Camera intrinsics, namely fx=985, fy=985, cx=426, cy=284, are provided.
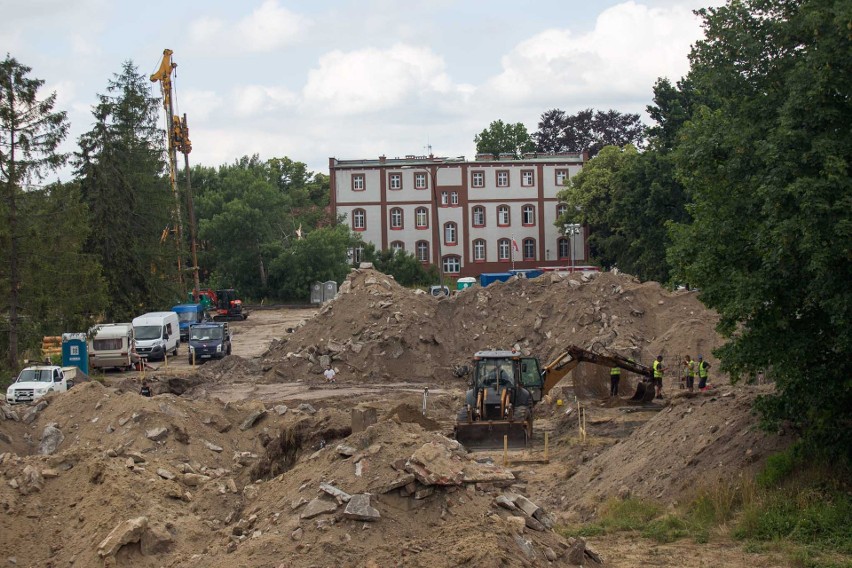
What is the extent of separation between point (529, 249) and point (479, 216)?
4.85 m

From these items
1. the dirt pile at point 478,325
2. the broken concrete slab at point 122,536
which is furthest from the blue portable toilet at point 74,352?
the broken concrete slab at point 122,536

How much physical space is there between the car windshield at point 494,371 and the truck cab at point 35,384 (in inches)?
531

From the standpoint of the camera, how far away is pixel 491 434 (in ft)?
73.9

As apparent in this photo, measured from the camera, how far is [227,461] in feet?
68.0

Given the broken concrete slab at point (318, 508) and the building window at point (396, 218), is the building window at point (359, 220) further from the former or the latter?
the broken concrete slab at point (318, 508)

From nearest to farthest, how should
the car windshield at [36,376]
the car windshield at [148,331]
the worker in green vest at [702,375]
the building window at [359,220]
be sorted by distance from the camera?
the worker in green vest at [702,375]
the car windshield at [36,376]
the car windshield at [148,331]
the building window at [359,220]

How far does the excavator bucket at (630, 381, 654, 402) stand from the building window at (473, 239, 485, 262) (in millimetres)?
50955

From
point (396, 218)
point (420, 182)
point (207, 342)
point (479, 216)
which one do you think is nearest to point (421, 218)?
point (396, 218)

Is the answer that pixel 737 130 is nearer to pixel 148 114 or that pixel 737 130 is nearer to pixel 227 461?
pixel 227 461

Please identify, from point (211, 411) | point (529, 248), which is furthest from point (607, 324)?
point (529, 248)

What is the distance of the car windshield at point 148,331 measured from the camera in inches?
1769

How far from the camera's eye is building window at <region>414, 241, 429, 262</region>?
7812 cm

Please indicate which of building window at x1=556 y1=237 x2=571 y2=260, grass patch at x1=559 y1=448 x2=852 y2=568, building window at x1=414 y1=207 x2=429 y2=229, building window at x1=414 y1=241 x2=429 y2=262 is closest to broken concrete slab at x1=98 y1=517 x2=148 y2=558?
grass patch at x1=559 y1=448 x2=852 y2=568

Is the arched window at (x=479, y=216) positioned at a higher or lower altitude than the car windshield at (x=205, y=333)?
higher
